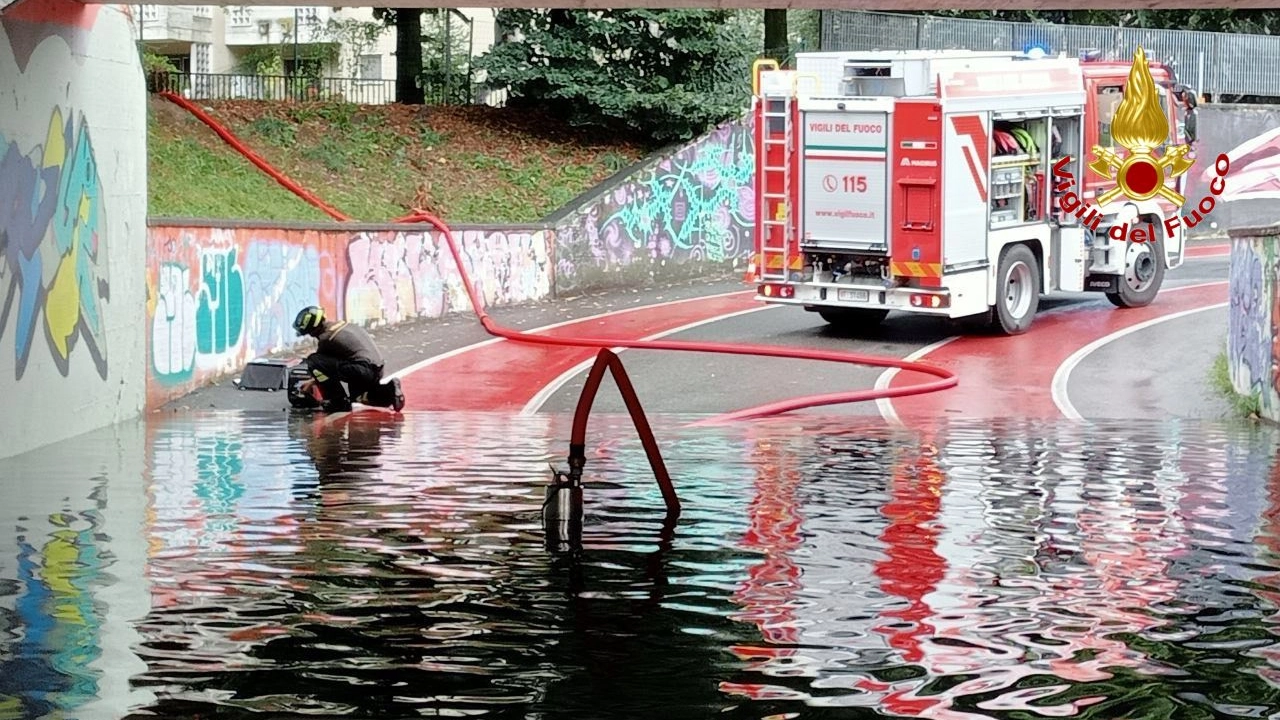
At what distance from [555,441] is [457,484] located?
2974 millimetres

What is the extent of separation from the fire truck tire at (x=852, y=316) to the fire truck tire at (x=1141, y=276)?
3.58 meters

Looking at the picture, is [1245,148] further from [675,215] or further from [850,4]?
[850,4]

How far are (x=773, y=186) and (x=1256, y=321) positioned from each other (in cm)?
756

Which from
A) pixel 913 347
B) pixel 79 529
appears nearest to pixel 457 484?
pixel 79 529

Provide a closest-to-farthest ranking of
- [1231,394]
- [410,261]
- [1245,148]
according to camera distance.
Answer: [1231,394]
[410,261]
[1245,148]

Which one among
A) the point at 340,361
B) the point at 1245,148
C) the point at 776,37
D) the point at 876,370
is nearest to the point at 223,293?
the point at 340,361

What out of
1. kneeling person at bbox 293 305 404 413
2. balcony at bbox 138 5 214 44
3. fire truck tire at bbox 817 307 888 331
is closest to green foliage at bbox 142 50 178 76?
fire truck tire at bbox 817 307 888 331

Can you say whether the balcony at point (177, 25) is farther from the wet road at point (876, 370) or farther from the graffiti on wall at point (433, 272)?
the wet road at point (876, 370)

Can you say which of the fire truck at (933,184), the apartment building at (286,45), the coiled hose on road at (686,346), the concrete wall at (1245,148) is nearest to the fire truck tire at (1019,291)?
the fire truck at (933,184)

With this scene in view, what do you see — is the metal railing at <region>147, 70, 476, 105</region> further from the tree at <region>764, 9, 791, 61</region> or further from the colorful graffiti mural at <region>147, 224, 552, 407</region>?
the colorful graffiti mural at <region>147, 224, 552, 407</region>

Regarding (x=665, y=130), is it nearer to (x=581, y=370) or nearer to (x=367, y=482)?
(x=581, y=370)

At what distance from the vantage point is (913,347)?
22328 mm

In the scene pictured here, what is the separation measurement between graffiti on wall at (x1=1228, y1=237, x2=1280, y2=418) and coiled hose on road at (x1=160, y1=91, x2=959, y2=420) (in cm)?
300

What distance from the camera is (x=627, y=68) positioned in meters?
31.5
